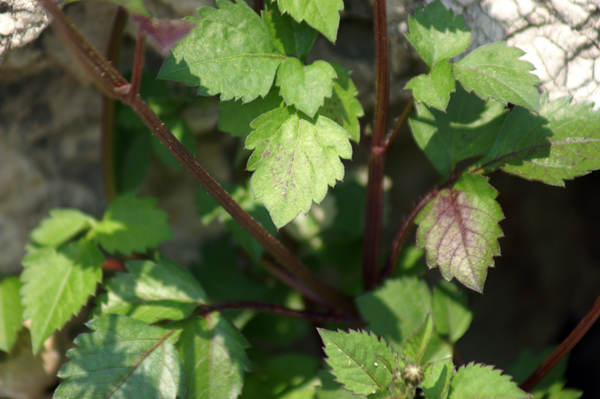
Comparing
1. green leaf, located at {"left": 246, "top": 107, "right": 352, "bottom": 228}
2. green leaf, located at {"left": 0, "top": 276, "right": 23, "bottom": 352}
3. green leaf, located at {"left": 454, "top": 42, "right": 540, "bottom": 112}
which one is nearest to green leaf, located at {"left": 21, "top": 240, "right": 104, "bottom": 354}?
green leaf, located at {"left": 0, "top": 276, "right": 23, "bottom": 352}

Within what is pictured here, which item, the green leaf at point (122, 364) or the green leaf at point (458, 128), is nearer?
the green leaf at point (122, 364)

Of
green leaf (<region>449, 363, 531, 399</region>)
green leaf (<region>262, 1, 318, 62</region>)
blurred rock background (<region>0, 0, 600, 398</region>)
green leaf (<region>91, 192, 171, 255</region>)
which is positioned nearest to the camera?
green leaf (<region>449, 363, 531, 399</region>)

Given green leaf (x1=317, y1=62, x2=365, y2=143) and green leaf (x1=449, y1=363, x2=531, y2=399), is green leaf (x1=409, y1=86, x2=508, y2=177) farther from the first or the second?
green leaf (x1=449, y1=363, x2=531, y2=399)

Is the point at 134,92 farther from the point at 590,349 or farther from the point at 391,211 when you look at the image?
the point at 590,349

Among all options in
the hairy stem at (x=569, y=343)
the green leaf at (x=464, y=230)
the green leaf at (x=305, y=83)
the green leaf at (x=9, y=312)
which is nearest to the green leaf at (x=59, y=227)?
the green leaf at (x=9, y=312)

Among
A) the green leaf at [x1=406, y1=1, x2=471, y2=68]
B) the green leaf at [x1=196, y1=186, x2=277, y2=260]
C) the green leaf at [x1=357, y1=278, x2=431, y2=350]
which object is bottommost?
the green leaf at [x1=357, y1=278, x2=431, y2=350]

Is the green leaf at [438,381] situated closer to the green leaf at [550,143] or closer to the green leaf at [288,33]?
the green leaf at [550,143]
